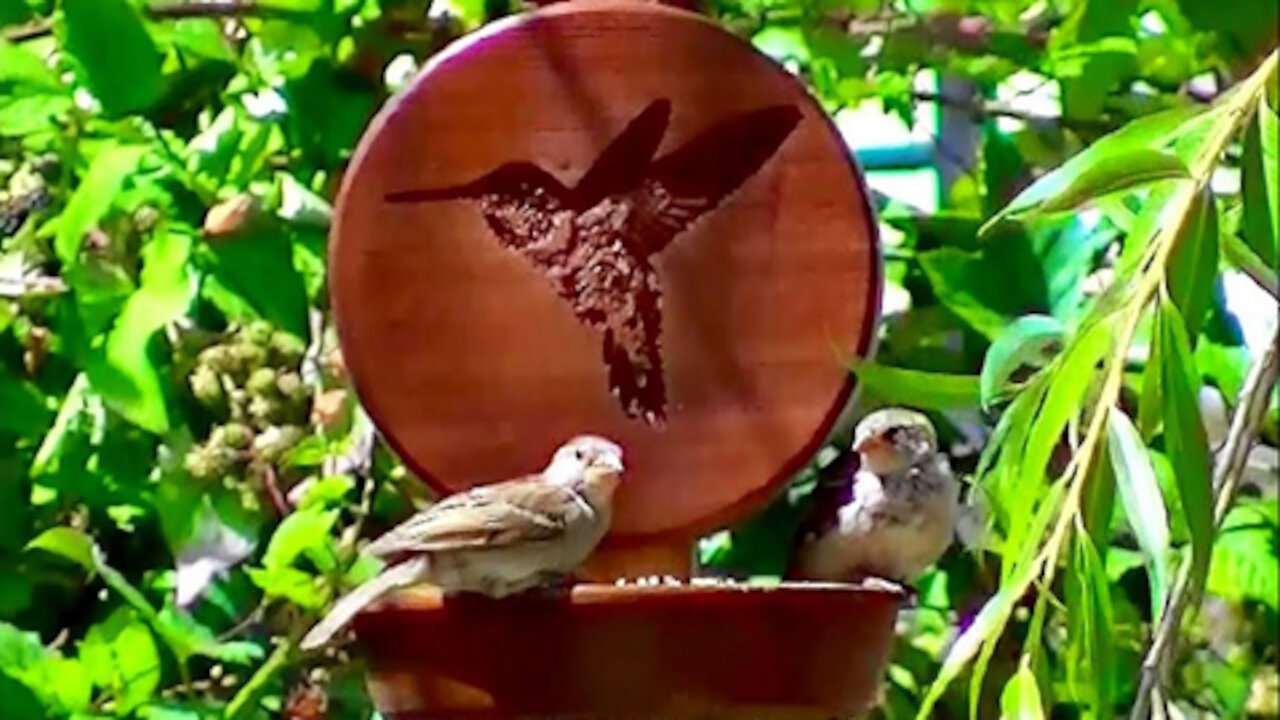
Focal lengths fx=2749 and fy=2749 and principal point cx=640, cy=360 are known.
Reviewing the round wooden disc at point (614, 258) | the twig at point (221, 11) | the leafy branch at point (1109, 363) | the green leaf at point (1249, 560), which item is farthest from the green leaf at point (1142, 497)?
the green leaf at point (1249, 560)

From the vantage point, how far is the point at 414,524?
1.03 metres

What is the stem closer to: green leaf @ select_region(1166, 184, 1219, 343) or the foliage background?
the foliage background

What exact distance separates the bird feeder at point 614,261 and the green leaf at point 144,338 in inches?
18.4

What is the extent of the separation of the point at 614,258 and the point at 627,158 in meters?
0.04

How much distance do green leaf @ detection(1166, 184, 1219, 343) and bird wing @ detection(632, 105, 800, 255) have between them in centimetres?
41

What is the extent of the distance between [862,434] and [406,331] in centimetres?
43

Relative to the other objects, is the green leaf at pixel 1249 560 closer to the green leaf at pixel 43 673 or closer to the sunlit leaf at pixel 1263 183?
the green leaf at pixel 43 673

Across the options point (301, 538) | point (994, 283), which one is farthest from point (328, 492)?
point (994, 283)

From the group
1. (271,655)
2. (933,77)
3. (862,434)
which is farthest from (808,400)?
(933,77)

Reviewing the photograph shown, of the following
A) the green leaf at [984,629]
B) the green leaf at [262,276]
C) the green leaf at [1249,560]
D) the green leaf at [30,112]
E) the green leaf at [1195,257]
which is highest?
the green leaf at [1195,257]

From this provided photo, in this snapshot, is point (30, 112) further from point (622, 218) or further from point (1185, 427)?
point (1185, 427)

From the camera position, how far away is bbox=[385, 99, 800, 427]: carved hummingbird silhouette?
3.57ft

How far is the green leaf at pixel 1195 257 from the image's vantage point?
0.68 m

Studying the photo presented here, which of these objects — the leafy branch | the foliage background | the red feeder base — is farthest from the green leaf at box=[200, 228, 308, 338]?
the leafy branch
